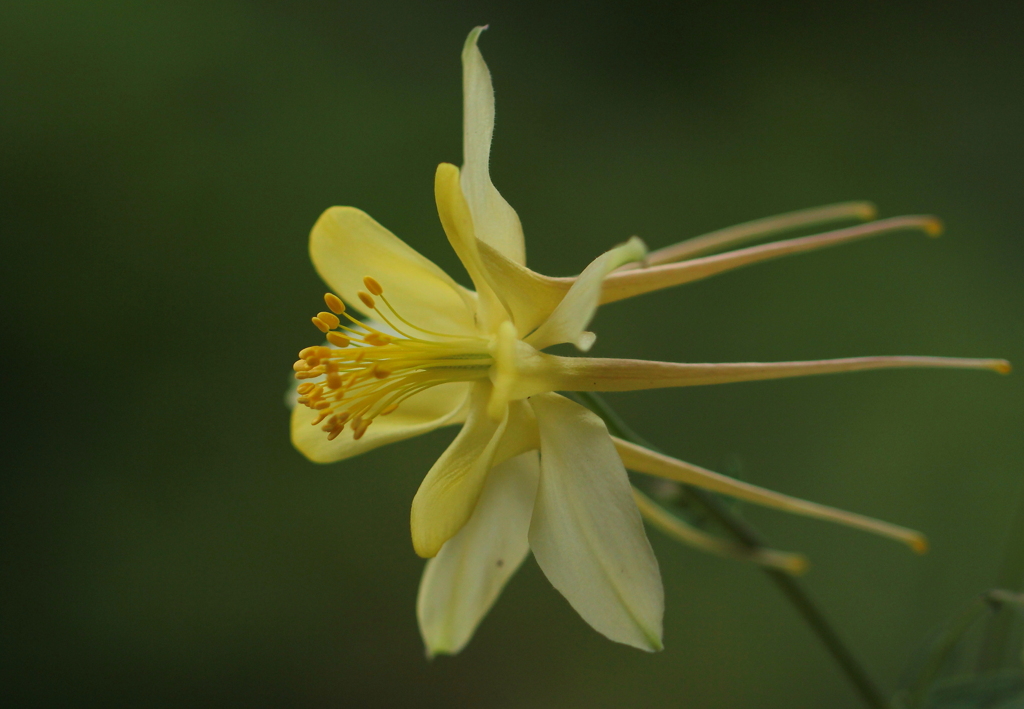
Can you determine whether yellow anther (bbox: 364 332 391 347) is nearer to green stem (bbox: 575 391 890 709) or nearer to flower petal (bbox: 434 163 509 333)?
flower petal (bbox: 434 163 509 333)

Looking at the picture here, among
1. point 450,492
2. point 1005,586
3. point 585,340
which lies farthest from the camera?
point 1005,586

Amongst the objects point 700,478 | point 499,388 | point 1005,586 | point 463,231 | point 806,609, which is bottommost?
point 1005,586

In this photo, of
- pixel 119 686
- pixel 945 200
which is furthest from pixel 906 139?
pixel 119 686

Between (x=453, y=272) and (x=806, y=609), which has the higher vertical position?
(x=453, y=272)

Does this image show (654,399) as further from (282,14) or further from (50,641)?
(50,641)

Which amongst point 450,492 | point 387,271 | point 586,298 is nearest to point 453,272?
point 387,271

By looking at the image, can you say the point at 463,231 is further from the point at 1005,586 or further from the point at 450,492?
the point at 1005,586

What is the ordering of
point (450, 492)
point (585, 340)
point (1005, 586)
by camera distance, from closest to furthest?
point (585, 340), point (450, 492), point (1005, 586)
